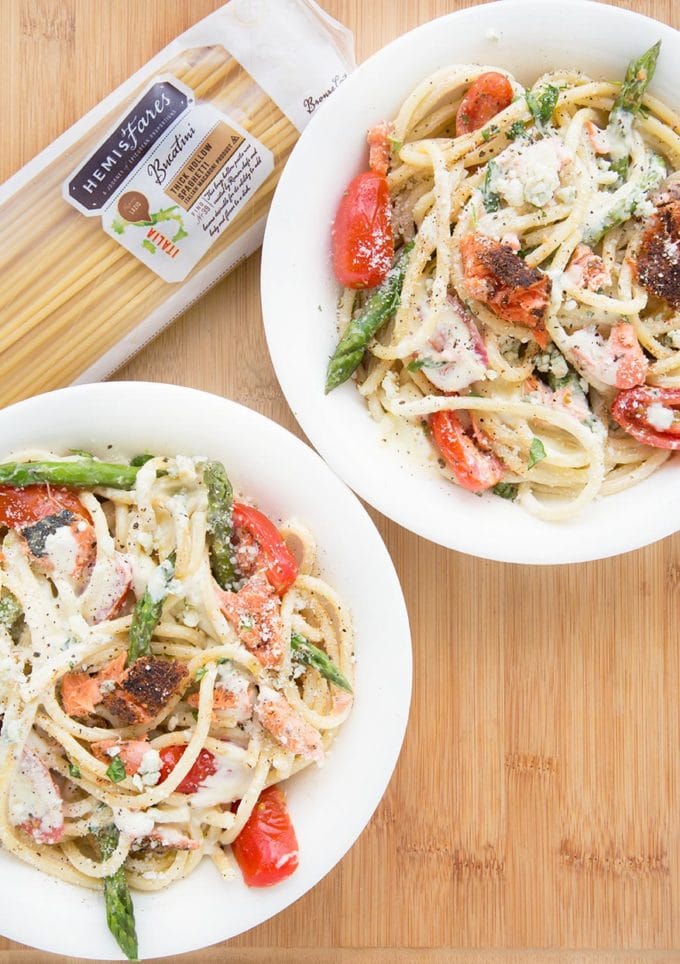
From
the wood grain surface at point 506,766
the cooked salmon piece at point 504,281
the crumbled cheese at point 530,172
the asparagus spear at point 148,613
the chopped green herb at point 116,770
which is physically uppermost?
the crumbled cheese at point 530,172

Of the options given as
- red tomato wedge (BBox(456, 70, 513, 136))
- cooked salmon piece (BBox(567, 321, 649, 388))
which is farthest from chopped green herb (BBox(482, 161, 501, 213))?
cooked salmon piece (BBox(567, 321, 649, 388))

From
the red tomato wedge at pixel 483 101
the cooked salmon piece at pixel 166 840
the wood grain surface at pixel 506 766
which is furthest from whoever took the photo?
the wood grain surface at pixel 506 766

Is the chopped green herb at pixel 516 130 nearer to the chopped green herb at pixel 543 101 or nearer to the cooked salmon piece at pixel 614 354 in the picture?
the chopped green herb at pixel 543 101

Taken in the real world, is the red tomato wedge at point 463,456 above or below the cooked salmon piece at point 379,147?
below

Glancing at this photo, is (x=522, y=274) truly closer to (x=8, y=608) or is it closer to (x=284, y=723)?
(x=284, y=723)

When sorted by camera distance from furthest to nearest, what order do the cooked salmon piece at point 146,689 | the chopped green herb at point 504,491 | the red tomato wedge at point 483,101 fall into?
the chopped green herb at point 504,491 < the red tomato wedge at point 483,101 < the cooked salmon piece at point 146,689

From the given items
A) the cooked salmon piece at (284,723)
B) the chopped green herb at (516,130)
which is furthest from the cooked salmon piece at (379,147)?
the cooked salmon piece at (284,723)
